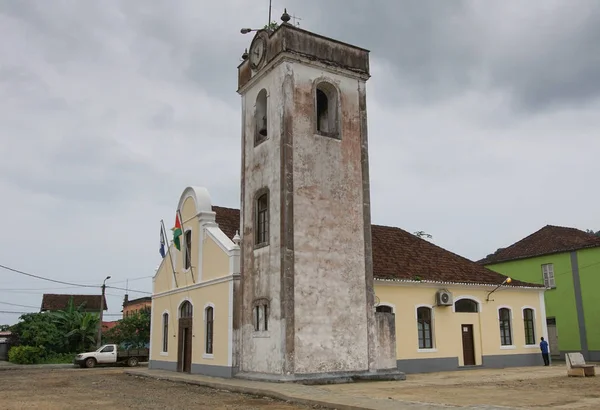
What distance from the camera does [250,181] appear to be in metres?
21.5

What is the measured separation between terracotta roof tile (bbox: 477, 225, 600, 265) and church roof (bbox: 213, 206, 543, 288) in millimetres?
6484

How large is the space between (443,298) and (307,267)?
7.78m

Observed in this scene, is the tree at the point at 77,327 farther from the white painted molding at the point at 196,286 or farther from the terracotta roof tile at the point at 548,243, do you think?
the terracotta roof tile at the point at 548,243

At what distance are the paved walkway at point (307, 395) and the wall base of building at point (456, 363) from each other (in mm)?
7349

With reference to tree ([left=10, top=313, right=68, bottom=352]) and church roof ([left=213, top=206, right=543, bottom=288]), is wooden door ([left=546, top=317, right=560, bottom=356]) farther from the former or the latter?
tree ([left=10, top=313, right=68, bottom=352])

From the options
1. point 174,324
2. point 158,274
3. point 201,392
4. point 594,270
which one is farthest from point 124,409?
point 594,270

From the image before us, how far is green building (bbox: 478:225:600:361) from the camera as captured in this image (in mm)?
31125

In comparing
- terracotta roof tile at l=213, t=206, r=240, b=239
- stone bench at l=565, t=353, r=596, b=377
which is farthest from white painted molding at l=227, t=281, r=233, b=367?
stone bench at l=565, t=353, r=596, b=377

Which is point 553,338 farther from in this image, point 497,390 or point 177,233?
point 177,233

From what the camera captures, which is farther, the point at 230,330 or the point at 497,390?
the point at 230,330

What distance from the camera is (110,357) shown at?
115ft

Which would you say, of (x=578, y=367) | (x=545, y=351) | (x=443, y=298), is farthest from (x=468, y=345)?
(x=578, y=367)

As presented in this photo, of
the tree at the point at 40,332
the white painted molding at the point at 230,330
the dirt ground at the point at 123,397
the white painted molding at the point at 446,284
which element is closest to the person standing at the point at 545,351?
the white painted molding at the point at 446,284

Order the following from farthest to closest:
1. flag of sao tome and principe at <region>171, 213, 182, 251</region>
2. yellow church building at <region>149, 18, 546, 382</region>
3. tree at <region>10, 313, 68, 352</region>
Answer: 1. tree at <region>10, 313, 68, 352</region>
2. flag of sao tome and principe at <region>171, 213, 182, 251</region>
3. yellow church building at <region>149, 18, 546, 382</region>
